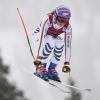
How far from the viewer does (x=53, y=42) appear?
26672 mm

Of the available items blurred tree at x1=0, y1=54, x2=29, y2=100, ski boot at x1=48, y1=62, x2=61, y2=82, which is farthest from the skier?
blurred tree at x1=0, y1=54, x2=29, y2=100

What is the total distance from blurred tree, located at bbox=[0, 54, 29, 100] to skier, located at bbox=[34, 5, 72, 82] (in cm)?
2863

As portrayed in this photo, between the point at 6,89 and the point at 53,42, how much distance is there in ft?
103

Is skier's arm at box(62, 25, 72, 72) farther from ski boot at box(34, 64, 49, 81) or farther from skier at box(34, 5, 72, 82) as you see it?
ski boot at box(34, 64, 49, 81)

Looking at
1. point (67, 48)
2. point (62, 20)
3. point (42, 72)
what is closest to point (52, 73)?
point (42, 72)

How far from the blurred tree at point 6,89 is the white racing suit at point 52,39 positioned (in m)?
28.9

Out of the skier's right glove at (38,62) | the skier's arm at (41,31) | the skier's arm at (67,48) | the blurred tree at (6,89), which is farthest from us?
the blurred tree at (6,89)

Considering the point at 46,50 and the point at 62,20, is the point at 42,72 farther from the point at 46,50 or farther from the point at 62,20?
the point at 62,20

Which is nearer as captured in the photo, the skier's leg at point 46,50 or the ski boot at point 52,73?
the skier's leg at point 46,50

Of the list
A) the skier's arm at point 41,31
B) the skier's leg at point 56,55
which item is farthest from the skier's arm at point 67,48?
the skier's arm at point 41,31

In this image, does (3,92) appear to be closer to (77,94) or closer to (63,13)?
(77,94)

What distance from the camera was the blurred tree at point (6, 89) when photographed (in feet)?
185

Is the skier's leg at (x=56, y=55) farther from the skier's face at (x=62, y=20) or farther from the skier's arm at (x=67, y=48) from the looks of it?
the skier's face at (x=62, y=20)

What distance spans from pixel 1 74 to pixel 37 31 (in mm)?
31948
